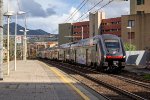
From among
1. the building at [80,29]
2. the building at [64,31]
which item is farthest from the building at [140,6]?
the building at [80,29]

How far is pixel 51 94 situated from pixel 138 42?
99.2 m

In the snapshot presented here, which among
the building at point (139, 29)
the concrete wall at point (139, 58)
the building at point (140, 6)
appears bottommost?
the concrete wall at point (139, 58)

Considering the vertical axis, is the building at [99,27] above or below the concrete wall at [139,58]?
above

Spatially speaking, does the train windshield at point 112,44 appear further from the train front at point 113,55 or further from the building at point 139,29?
the building at point 139,29

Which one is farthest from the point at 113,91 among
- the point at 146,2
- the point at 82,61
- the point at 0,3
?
the point at 146,2

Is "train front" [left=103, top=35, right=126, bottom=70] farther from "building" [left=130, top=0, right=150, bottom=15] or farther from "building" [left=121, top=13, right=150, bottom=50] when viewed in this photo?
"building" [left=121, top=13, right=150, bottom=50]

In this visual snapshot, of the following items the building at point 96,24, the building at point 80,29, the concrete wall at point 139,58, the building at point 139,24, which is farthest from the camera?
the building at point 80,29

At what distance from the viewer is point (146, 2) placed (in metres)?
112

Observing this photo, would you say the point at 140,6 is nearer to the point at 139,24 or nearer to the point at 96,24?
the point at 139,24

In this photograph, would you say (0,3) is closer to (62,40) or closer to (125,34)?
(125,34)

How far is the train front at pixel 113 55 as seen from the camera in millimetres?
36938

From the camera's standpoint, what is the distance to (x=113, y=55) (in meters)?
37.0

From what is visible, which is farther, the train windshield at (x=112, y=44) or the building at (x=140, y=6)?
the building at (x=140, y=6)

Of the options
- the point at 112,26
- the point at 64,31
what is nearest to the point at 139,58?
the point at 112,26
